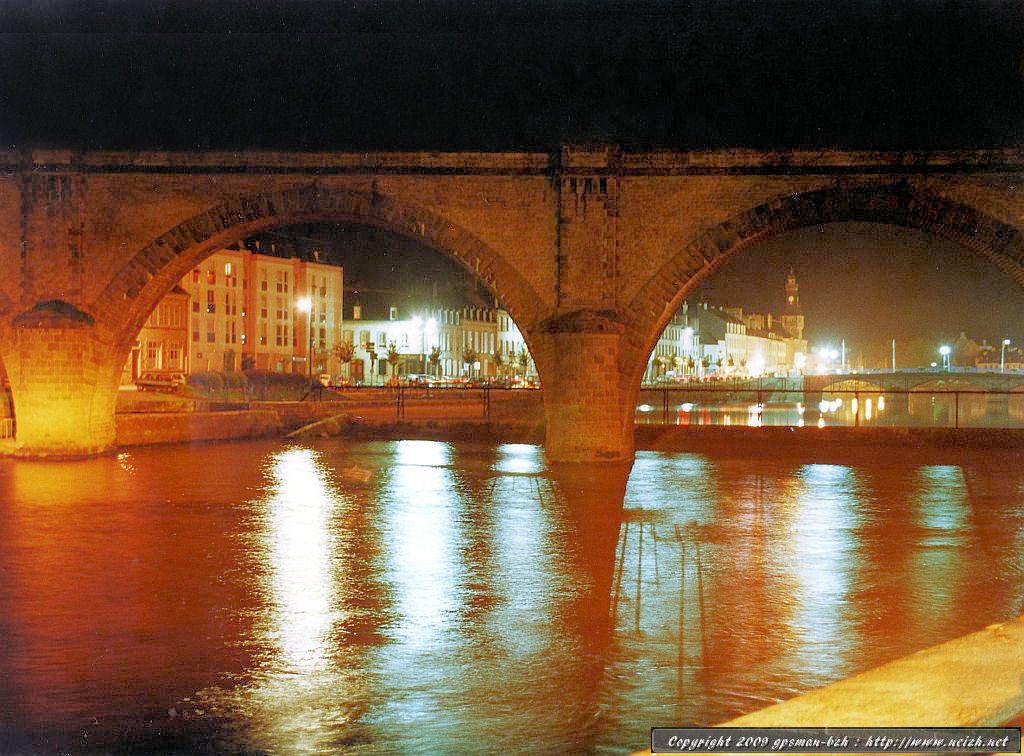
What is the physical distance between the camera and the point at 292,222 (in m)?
23.5

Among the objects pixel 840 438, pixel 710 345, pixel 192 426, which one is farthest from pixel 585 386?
pixel 710 345

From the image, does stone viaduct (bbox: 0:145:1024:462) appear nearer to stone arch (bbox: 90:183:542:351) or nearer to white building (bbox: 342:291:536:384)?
stone arch (bbox: 90:183:542:351)

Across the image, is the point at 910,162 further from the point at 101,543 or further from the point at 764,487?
the point at 101,543

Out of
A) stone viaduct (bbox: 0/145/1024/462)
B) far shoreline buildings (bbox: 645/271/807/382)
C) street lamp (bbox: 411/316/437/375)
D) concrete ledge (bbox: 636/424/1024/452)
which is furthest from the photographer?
far shoreline buildings (bbox: 645/271/807/382)

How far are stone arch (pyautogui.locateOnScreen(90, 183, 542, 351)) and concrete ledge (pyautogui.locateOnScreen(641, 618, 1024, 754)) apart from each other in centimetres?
1649

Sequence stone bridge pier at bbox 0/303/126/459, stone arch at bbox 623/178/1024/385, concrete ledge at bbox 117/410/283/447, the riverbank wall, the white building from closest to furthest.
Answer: stone arch at bbox 623/178/1024/385, stone bridge pier at bbox 0/303/126/459, concrete ledge at bbox 117/410/283/447, the riverbank wall, the white building

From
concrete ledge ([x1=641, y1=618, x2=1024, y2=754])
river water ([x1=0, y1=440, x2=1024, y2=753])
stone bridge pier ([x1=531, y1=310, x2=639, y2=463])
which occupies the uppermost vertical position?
stone bridge pier ([x1=531, y1=310, x2=639, y2=463])

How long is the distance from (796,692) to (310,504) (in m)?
10.4

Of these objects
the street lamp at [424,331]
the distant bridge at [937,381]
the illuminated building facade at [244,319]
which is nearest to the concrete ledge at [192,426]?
the illuminated building facade at [244,319]

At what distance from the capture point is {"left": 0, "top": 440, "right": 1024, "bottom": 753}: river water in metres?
6.45

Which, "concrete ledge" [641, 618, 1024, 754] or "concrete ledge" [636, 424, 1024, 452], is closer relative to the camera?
"concrete ledge" [641, 618, 1024, 754]

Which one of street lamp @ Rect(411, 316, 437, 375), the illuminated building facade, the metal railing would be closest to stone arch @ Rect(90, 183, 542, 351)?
the metal railing

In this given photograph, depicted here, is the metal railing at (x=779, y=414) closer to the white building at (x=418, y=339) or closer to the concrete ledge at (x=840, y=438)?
the concrete ledge at (x=840, y=438)

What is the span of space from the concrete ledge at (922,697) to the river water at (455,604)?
0.83 meters
